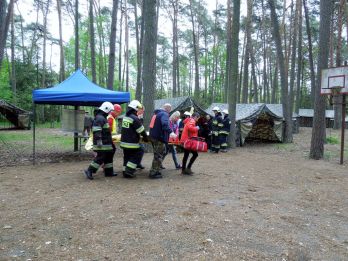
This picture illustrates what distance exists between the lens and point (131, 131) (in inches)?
283

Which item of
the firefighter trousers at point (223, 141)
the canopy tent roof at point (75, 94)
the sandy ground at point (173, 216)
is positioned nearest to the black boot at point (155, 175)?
the sandy ground at point (173, 216)

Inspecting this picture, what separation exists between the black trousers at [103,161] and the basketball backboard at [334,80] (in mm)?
7771

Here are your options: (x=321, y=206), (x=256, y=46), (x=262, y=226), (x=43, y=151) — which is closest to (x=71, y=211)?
(x=262, y=226)

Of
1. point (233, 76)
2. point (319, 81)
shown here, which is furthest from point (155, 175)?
point (233, 76)

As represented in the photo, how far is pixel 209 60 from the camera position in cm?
4150

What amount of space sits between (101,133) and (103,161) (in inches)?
26.2

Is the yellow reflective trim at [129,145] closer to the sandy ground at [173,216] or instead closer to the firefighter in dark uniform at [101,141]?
the firefighter in dark uniform at [101,141]

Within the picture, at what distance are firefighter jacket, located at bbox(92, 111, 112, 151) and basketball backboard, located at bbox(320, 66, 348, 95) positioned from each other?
772 cm

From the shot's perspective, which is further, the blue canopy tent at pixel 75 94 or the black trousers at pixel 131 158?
the blue canopy tent at pixel 75 94

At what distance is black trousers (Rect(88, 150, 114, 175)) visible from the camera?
7141 millimetres

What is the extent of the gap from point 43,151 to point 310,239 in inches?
414

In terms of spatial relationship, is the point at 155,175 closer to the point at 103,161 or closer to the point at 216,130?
the point at 103,161

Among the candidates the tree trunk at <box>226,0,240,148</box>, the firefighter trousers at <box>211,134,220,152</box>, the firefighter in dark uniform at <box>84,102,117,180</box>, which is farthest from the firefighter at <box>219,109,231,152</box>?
the firefighter in dark uniform at <box>84,102,117,180</box>

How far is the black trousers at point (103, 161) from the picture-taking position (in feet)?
23.4
